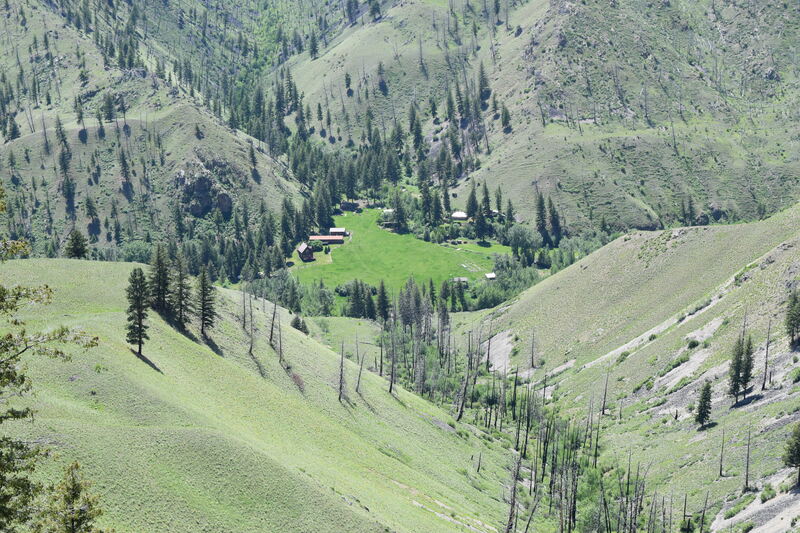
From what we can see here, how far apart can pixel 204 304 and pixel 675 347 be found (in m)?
Result: 81.7

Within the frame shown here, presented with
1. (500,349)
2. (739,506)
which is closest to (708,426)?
(739,506)

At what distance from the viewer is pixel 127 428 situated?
64062mm

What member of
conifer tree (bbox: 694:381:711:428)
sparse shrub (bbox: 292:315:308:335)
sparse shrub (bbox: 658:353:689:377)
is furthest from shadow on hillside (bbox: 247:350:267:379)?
sparse shrub (bbox: 658:353:689:377)

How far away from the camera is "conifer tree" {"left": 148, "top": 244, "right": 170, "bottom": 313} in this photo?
10288 centimetres

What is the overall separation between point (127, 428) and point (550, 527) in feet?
194

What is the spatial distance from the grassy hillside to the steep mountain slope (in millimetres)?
24206

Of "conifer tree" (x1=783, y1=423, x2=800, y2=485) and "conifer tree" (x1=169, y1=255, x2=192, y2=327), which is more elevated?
"conifer tree" (x1=169, y1=255, x2=192, y2=327)

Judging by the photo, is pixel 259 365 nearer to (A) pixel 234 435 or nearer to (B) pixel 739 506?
(A) pixel 234 435

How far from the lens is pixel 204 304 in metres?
107

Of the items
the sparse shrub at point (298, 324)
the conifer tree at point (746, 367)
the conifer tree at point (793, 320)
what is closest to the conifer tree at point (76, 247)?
the sparse shrub at point (298, 324)

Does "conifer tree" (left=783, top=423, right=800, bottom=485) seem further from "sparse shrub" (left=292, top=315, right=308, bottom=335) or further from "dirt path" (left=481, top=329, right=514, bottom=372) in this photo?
"sparse shrub" (left=292, top=315, right=308, bottom=335)

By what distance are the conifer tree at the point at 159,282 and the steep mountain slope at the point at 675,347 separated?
230 feet

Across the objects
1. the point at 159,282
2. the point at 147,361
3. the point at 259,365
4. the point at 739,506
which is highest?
the point at 159,282

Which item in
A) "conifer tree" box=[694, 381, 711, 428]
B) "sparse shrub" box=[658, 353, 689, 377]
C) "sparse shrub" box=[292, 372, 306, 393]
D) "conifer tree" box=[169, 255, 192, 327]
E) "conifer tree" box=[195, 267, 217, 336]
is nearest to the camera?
"conifer tree" box=[169, 255, 192, 327]
